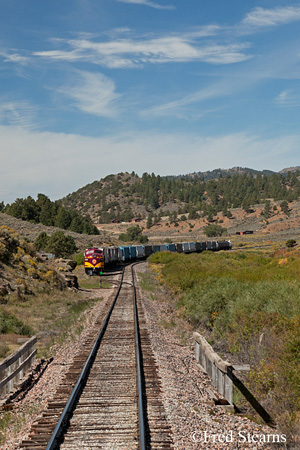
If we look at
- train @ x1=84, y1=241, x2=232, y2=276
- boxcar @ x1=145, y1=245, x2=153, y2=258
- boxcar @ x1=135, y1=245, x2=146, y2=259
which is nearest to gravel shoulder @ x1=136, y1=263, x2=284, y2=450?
train @ x1=84, y1=241, x2=232, y2=276

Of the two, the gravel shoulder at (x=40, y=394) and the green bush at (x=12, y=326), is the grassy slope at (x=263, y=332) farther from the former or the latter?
the green bush at (x=12, y=326)

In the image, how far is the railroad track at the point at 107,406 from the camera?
23.1 ft

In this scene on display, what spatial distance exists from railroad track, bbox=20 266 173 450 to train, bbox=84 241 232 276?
89.5 feet

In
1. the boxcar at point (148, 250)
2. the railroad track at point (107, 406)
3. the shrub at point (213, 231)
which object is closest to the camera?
the railroad track at point (107, 406)

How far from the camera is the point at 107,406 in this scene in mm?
8578

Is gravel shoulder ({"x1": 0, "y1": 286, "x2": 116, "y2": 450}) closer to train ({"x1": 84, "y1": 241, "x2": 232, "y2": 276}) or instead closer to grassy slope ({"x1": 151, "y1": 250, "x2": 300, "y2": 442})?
grassy slope ({"x1": 151, "y1": 250, "x2": 300, "y2": 442})

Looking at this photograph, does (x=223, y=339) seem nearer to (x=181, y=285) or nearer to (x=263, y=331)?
(x=263, y=331)

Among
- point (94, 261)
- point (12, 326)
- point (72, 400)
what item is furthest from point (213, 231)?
point (72, 400)

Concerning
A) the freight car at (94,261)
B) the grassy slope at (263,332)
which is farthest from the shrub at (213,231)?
→ the grassy slope at (263,332)

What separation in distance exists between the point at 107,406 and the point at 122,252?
51177 mm

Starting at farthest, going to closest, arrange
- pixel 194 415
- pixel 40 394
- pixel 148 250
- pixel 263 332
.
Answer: pixel 148 250 → pixel 263 332 → pixel 40 394 → pixel 194 415

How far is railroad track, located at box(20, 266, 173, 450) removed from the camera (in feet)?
23.1

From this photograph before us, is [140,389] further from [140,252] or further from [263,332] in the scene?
[140,252]

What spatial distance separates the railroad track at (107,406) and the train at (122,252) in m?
27.3
